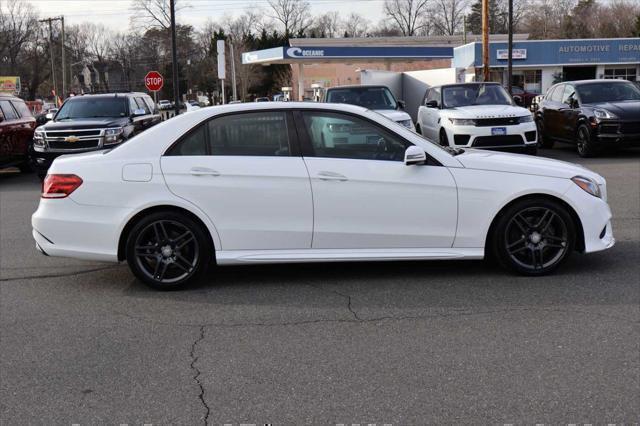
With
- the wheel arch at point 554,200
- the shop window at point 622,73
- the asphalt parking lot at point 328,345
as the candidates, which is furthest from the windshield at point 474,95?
the shop window at point 622,73

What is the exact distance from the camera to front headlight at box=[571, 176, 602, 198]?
601 cm

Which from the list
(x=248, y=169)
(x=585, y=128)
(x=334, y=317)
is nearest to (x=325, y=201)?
(x=248, y=169)

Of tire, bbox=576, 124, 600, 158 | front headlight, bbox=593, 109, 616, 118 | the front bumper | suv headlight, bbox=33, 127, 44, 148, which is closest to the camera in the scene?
suv headlight, bbox=33, 127, 44, 148

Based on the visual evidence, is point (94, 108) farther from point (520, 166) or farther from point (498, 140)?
point (520, 166)

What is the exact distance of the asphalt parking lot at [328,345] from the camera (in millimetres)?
3643

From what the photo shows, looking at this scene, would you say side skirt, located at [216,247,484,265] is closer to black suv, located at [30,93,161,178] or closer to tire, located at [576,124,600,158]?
black suv, located at [30,93,161,178]

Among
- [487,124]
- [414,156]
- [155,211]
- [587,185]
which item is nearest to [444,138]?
[487,124]

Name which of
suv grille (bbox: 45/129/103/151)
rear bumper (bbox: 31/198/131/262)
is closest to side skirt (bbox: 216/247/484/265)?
rear bumper (bbox: 31/198/131/262)

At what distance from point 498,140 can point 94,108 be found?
8915 mm

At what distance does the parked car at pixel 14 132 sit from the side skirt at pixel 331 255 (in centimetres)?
1151

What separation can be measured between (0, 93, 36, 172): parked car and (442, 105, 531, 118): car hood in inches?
384

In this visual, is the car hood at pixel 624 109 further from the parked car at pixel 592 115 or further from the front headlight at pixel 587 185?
the front headlight at pixel 587 185

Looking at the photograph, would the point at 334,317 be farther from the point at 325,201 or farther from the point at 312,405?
the point at 312,405

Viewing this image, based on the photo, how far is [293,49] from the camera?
47.2 m
